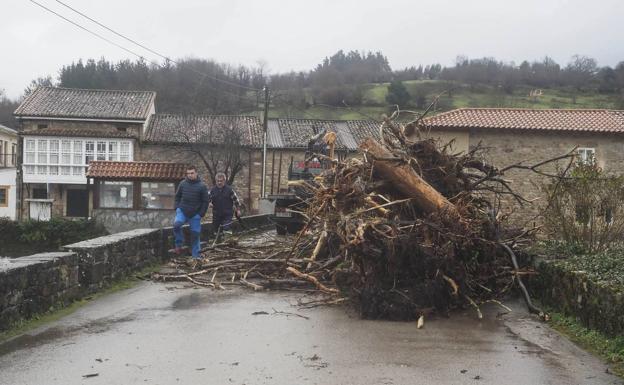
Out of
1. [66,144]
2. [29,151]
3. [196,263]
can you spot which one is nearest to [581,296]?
[196,263]

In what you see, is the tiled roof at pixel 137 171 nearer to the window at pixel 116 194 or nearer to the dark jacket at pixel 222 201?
the window at pixel 116 194

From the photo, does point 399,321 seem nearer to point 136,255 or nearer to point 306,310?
point 306,310

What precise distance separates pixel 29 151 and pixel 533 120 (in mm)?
33188

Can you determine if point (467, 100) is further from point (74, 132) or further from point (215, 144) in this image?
point (74, 132)

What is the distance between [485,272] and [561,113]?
25.7m

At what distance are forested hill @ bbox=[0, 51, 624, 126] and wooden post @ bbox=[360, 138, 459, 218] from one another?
39332 millimetres

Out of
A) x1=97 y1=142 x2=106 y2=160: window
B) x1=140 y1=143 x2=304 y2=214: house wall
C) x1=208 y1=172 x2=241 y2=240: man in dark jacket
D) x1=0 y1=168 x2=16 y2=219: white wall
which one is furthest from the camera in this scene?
x1=0 y1=168 x2=16 y2=219: white wall

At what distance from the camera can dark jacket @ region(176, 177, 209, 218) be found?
37.3 ft

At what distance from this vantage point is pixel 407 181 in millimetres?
8453

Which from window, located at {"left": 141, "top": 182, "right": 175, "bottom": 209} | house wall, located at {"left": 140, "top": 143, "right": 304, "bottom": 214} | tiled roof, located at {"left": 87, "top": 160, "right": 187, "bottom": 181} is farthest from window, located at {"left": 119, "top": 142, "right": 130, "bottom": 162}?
window, located at {"left": 141, "top": 182, "right": 175, "bottom": 209}

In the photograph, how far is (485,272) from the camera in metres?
8.03

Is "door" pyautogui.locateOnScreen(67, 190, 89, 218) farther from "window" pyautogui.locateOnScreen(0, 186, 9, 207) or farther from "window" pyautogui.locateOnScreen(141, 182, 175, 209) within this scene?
"window" pyautogui.locateOnScreen(141, 182, 175, 209)

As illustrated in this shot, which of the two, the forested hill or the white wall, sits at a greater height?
the forested hill

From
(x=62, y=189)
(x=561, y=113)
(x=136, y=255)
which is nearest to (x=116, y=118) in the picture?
(x=62, y=189)
